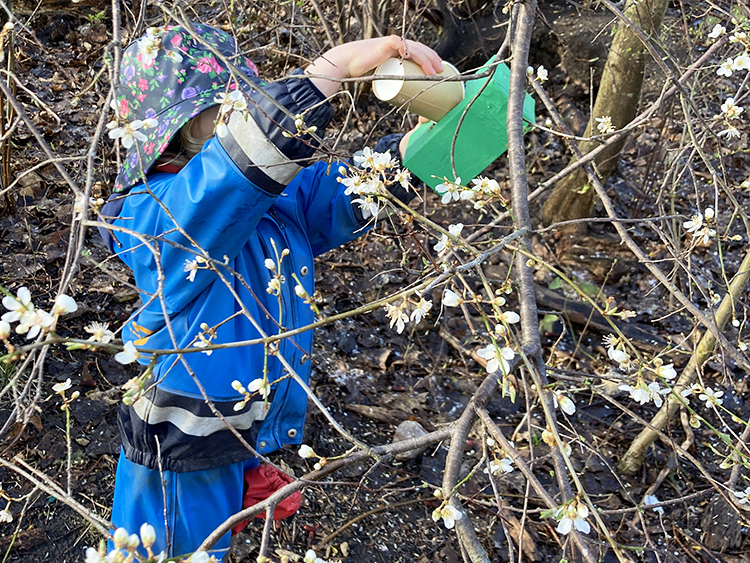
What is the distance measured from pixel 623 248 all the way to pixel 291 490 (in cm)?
378

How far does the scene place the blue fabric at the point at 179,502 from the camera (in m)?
1.80

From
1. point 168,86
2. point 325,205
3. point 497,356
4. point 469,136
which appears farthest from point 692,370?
point 168,86

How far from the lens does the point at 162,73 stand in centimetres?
164

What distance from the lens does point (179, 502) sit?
5.90 feet

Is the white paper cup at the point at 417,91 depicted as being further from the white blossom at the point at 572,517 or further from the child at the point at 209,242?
the white blossom at the point at 572,517

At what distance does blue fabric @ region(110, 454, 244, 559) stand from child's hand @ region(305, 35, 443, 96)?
1148 mm

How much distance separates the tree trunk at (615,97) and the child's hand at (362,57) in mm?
2260

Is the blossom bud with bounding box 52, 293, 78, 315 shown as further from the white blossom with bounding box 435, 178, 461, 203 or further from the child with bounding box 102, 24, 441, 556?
the white blossom with bounding box 435, 178, 461, 203

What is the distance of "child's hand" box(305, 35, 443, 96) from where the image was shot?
158 centimetres

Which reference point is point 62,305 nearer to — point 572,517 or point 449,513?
point 449,513

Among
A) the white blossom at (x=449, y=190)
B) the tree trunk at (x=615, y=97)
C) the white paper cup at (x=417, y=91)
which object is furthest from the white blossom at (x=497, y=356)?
the tree trunk at (x=615, y=97)

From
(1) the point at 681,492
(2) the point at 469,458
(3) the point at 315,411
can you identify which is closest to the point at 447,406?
(2) the point at 469,458

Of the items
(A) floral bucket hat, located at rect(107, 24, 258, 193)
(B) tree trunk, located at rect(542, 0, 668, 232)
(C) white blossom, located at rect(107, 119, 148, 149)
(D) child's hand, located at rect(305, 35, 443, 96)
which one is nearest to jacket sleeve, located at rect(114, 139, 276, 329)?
(A) floral bucket hat, located at rect(107, 24, 258, 193)

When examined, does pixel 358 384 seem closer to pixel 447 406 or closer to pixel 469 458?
pixel 447 406
